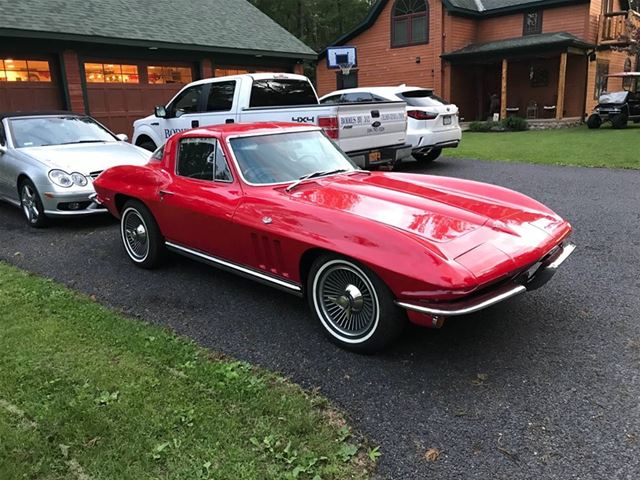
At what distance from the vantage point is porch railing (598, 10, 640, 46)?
950 inches

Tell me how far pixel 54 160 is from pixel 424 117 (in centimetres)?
687

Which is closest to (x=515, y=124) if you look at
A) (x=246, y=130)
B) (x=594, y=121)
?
(x=594, y=121)

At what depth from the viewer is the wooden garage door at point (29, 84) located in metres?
12.7

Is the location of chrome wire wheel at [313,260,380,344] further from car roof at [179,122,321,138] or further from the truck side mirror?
the truck side mirror

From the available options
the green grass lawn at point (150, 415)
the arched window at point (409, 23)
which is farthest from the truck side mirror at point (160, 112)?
the arched window at point (409, 23)

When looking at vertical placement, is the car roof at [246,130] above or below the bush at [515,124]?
above

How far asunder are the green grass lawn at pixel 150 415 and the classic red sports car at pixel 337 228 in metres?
0.74

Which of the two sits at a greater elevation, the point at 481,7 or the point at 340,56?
the point at 481,7

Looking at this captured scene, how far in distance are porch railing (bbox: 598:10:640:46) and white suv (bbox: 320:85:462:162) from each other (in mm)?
17526

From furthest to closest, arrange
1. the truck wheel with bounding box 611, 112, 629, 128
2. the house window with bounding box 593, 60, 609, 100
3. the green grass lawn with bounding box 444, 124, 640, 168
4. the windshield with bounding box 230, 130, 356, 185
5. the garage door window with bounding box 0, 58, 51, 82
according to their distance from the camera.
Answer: the house window with bounding box 593, 60, 609, 100 → the truck wheel with bounding box 611, 112, 629, 128 → the garage door window with bounding box 0, 58, 51, 82 → the green grass lawn with bounding box 444, 124, 640, 168 → the windshield with bounding box 230, 130, 356, 185

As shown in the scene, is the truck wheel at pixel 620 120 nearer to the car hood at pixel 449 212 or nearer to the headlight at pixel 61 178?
the car hood at pixel 449 212

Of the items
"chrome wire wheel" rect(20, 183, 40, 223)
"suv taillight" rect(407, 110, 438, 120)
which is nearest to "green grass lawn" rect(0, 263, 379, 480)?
"chrome wire wheel" rect(20, 183, 40, 223)

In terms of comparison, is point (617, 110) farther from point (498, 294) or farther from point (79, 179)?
point (498, 294)

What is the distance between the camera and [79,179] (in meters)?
6.95
